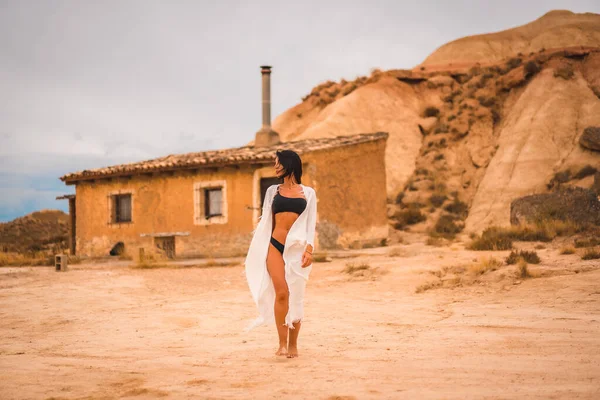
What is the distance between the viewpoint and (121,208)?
2175cm

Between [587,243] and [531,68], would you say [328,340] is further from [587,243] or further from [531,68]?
[531,68]

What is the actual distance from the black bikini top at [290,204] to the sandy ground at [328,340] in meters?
1.33

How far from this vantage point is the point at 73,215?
78.2 ft

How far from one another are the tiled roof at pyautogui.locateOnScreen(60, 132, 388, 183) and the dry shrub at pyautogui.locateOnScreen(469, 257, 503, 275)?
27.5ft

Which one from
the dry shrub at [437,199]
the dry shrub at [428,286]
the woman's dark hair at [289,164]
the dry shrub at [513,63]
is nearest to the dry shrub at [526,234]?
the dry shrub at [428,286]

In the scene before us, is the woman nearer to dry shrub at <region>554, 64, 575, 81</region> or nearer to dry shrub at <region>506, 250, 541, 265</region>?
dry shrub at <region>506, 250, 541, 265</region>

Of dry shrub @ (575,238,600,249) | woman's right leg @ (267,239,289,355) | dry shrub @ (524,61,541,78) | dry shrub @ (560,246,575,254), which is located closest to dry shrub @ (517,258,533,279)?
dry shrub @ (560,246,575,254)

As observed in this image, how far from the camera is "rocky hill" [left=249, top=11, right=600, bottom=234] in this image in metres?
28.7

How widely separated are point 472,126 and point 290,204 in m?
31.7

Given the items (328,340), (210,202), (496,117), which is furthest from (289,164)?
(496,117)

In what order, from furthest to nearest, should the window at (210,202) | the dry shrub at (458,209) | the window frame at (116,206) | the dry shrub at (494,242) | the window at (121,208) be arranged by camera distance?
the dry shrub at (458,209) → the window at (121,208) → the window frame at (116,206) → the window at (210,202) → the dry shrub at (494,242)

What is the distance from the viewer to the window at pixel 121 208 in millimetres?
21516

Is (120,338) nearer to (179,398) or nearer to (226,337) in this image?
(226,337)

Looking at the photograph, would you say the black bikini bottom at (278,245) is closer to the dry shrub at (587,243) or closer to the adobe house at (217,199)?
the dry shrub at (587,243)
